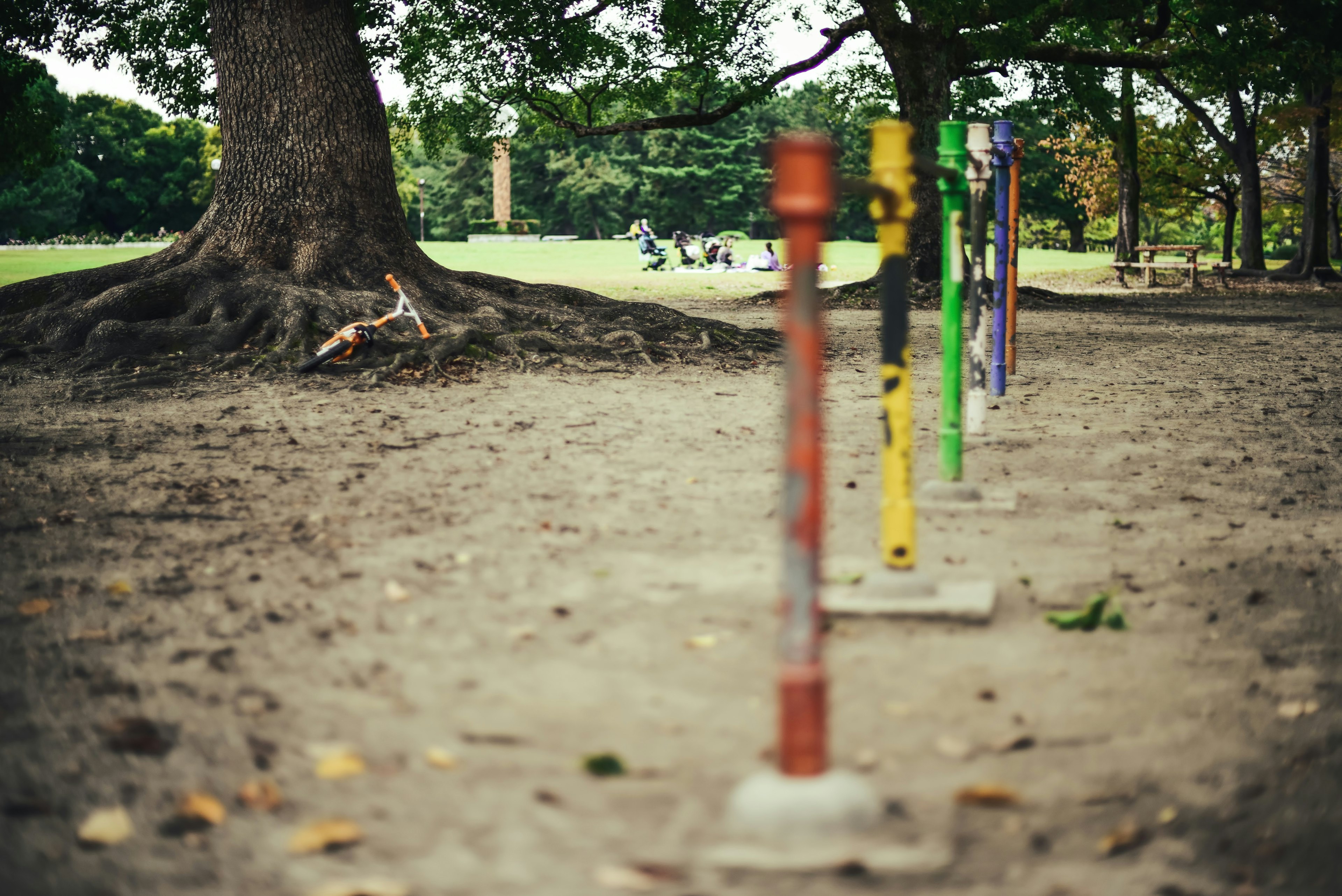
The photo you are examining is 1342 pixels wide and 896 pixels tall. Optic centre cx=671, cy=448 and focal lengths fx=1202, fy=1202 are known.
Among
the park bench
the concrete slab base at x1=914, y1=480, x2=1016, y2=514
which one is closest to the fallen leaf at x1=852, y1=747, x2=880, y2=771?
the concrete slab base at x1=914, y1=480, x2=1016, y2=514

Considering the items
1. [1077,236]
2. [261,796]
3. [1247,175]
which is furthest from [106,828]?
[1077,236]

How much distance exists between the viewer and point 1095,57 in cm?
2061

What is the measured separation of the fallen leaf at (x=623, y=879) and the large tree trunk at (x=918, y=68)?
18.5 m

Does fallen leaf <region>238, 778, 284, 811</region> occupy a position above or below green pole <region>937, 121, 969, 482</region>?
below

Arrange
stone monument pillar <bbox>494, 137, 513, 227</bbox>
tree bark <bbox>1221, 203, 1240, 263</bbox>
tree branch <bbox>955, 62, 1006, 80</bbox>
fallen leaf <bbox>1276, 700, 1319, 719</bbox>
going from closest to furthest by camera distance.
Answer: fallen leaf <bbox>1276, 700, 1319, 719</bbox>
tree branch <bbox>955, 62, 1006, 80</bbox>
tree bark <bbox>1221, 203, 1240, 263</bbox>
stone monument pillar <bbox>494, 137, 513, 227</bbox>

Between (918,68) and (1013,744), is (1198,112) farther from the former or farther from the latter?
(1013,744)

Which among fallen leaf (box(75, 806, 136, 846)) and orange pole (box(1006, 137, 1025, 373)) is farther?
orange pole (box(1006, 137, 1025, 373))

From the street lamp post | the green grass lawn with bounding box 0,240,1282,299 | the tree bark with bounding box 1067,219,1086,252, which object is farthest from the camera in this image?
the street lamp post

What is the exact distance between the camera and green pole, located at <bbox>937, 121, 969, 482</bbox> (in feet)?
16.9

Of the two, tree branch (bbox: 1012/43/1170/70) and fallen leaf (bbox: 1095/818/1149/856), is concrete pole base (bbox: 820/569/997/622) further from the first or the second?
tree branch (bbox: 1012/43/1170/70)

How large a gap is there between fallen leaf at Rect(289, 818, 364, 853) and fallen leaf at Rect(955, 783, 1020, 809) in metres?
1.29

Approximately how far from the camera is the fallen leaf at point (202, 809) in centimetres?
255

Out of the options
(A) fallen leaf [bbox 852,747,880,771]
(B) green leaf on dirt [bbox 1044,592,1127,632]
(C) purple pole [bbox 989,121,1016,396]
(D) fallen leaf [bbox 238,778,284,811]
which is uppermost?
(C) purple pole [bbox 989,121,1016,396]

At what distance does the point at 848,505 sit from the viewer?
549 cm
